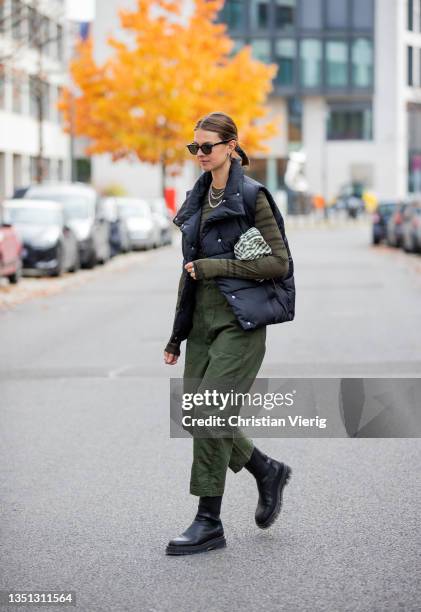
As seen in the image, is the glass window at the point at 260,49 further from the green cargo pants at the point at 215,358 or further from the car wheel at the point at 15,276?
the green cargo pants at the point at 215,358

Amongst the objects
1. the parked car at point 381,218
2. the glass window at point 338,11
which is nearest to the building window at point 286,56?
the glass window at point 338,11

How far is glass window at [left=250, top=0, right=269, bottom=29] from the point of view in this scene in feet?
280

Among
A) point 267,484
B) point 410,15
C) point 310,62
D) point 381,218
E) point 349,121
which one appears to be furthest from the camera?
point 349,121

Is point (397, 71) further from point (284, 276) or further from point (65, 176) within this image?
point (284, 276)

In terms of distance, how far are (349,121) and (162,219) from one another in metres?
47.3

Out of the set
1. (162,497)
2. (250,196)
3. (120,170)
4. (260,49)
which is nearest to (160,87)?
(120,170)

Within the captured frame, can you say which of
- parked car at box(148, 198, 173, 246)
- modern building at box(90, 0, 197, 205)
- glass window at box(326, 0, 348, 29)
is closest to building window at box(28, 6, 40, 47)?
parked car at box(148, 198, 173, 246)

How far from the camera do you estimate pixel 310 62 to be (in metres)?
85.6

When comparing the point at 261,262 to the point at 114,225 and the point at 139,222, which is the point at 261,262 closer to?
the point at 114,225

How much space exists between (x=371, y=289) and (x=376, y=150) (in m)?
68.1

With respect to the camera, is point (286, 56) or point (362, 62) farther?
point (362, 62)

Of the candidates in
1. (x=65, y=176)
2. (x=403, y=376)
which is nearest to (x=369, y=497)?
(x=403, y=376)

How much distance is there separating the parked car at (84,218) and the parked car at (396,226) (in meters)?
10.5

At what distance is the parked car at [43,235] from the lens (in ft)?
85.0
